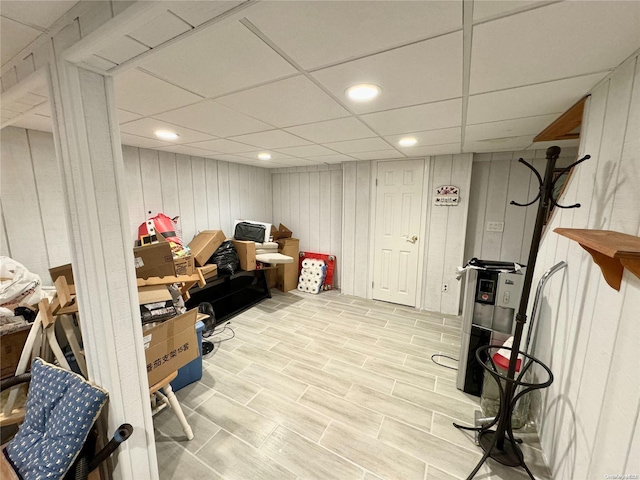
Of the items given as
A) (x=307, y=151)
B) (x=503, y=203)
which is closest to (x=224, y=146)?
(x=307, y=151)

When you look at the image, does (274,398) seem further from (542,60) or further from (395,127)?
(542,60)

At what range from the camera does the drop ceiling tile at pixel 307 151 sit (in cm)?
296

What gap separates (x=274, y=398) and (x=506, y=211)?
3.47 m

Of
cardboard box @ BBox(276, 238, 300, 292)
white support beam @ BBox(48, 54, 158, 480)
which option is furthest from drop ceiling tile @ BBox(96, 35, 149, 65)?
cardboard box @ BBox(276, 238, 300, 292)

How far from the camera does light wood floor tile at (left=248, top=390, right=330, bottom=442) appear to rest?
182 cm

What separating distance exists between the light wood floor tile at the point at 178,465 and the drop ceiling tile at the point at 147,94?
85.8 inches

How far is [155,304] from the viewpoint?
1.65m

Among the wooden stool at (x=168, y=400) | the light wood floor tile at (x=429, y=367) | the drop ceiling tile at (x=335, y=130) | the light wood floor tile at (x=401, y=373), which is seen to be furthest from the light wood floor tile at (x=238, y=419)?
the drop ceiling tile at (x=335, y=130)

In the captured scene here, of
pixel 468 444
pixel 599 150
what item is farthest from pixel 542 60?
pixel 468 444

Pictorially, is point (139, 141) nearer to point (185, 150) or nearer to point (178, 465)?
point (185, 150)

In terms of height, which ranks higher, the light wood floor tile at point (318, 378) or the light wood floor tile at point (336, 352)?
the light wood floor tile at point (336, 352)

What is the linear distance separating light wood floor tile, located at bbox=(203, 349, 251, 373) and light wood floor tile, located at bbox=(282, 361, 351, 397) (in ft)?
1.45

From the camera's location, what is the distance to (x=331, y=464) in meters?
1.58

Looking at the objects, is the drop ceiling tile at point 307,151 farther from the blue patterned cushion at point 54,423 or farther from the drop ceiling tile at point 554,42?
the blue patterned cushion at point 54,423
